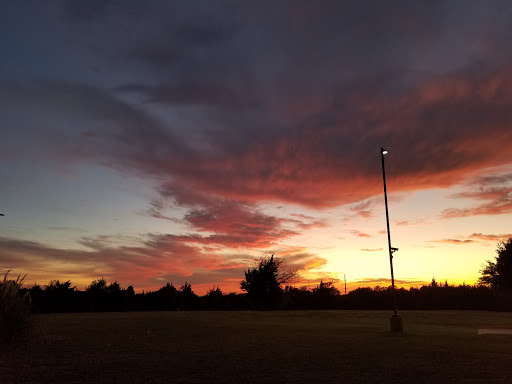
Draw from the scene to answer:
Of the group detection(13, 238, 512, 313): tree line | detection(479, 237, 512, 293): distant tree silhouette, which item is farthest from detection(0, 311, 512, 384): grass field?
detection(13, 238, 512, 313): tree line

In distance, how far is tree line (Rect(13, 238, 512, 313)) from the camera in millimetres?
63303

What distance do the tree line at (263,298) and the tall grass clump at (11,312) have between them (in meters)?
48.6

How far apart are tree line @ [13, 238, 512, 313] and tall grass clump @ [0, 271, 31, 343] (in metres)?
48.6

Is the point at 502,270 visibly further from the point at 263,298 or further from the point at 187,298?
the point at 187,298

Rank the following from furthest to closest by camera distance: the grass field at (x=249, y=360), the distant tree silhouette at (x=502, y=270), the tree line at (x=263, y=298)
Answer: the tree line at (x=263, y=298), the distant tree silhouette at (x=502, y=270), the grass field at (x=249, y=360)

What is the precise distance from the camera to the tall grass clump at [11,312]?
555 inches

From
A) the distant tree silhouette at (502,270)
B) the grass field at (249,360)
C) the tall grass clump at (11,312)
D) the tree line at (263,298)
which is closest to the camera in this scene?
the grass field at (249,360)

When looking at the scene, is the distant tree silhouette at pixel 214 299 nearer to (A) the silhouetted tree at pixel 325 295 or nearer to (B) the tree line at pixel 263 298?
(B) the tree line at pixel 263 298

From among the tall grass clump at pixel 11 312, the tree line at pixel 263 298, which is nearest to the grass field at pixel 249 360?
the tall grass clump at pixel 11 312

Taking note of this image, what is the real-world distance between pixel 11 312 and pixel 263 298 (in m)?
56.9

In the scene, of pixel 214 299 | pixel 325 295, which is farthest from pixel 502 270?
pixel 214 299

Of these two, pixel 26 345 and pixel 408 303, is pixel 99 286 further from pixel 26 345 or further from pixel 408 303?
pixel 26 345

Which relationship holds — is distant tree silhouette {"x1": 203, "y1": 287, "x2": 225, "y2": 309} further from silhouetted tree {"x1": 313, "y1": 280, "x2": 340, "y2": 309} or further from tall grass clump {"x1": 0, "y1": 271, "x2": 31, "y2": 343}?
tall grass clump {"x1": 0, "y1": 271, "x2": 31, "y2": 343}

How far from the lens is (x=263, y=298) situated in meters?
68.7
